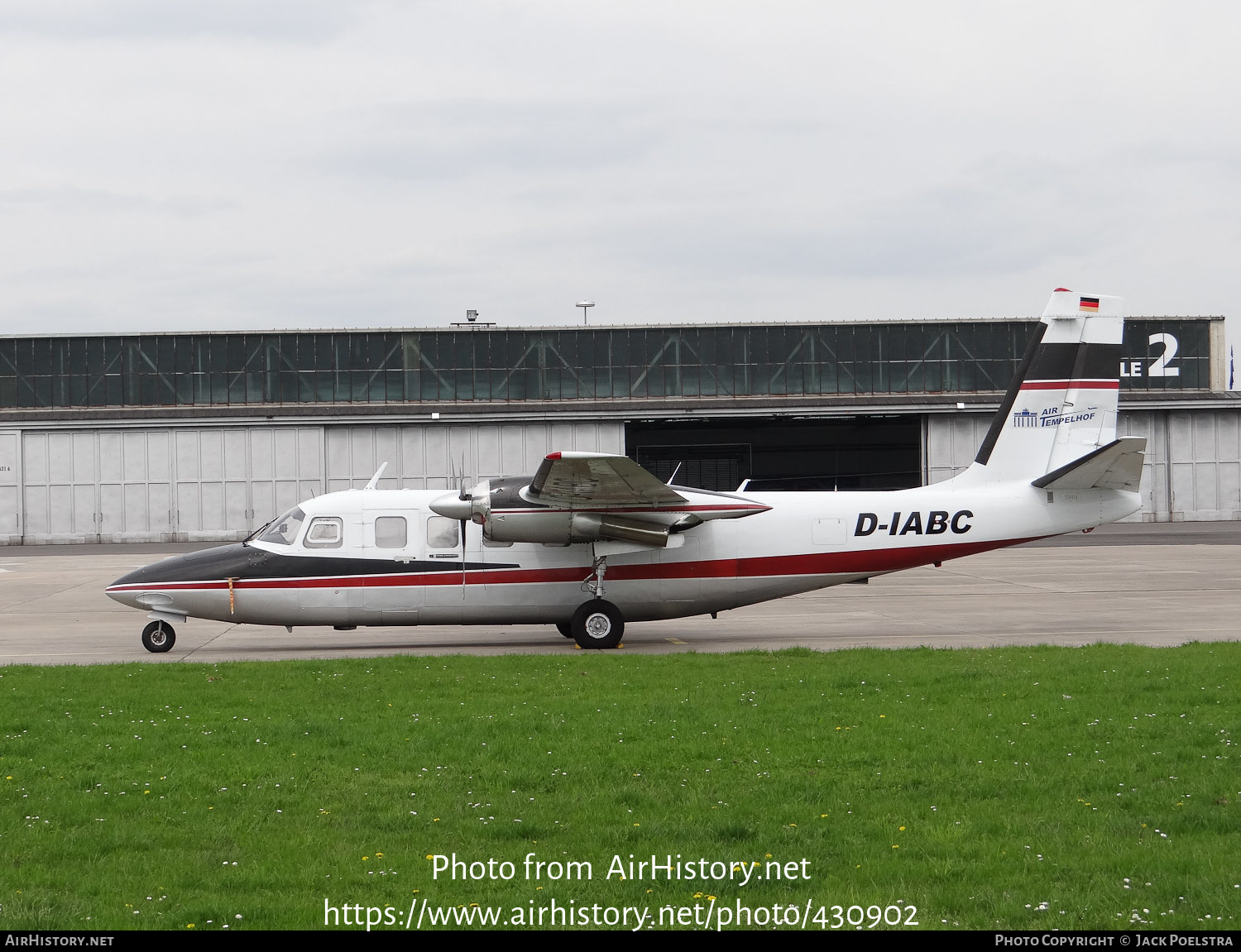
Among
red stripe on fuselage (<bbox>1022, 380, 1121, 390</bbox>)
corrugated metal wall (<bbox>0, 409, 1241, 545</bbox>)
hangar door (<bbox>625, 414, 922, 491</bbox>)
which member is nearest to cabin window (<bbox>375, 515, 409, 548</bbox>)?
red stripe on fuselage (<bbox>1022, 380, 1121, 390</bbox>)

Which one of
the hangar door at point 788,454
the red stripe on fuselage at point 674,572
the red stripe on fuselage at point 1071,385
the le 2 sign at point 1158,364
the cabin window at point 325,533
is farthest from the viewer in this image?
the hangar door at point 788,454

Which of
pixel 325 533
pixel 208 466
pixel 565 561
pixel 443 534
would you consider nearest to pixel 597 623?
pixel 565 561

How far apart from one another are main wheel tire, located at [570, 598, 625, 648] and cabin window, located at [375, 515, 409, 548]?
2.98 metres

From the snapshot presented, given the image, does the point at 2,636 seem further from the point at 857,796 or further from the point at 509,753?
the point at 857,796

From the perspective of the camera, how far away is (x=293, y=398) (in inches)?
2258

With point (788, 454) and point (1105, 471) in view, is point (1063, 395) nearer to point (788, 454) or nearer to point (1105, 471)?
point (1105, 471)

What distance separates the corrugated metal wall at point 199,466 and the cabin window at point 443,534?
34.7 m

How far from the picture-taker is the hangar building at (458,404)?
5347cm

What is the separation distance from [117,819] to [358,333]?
168 ft

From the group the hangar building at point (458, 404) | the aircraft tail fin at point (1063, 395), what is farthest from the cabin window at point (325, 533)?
the hangar building at point (458, 404)

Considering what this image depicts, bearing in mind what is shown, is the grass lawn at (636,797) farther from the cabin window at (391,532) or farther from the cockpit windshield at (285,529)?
the cockpit windshield at (285,529)

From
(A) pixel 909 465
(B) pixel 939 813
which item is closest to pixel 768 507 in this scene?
(B) pixel 939 813

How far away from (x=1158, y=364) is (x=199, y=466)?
46949mm

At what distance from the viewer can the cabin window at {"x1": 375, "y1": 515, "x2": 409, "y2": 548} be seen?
18422 mm
